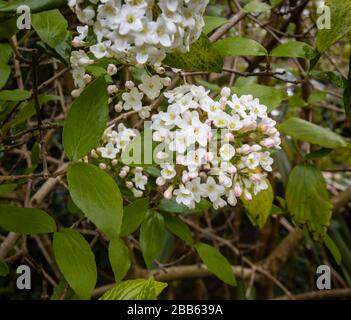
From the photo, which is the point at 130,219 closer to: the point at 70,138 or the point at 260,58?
the point at 70,138

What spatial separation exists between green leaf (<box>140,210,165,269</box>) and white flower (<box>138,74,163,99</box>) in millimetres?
280

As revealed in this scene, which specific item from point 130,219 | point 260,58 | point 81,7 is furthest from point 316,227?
point 81,7

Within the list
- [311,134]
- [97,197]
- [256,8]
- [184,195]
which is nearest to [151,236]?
[184,195]

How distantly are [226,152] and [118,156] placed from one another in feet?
1.10

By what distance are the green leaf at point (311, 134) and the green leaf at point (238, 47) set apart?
7.5 inches

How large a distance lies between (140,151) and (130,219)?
0.20m

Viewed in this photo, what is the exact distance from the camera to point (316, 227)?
1061 mm

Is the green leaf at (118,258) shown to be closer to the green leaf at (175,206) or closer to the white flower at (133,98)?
the green leaf at (175,206)

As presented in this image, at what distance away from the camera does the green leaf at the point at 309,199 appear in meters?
1.04

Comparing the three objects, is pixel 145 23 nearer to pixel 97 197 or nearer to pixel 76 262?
pixel 97 197

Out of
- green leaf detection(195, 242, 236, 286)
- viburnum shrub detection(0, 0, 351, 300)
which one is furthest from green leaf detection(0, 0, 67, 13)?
green leaf detection(195, 242, 236, 286)

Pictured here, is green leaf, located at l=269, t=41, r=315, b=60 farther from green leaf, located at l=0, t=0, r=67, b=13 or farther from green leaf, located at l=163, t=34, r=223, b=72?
green leaf, located at l=0, t=0, r=67, b=13

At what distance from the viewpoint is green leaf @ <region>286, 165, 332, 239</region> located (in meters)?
1.04

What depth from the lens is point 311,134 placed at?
3.23ft
